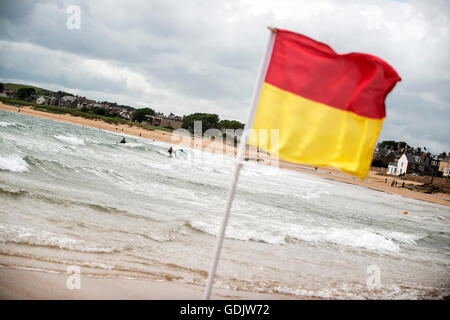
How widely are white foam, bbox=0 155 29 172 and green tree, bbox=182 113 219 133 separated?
112417mm

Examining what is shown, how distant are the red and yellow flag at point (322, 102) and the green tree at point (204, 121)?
406 feet

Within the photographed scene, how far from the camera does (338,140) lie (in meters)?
3.99

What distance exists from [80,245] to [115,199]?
16.7ft

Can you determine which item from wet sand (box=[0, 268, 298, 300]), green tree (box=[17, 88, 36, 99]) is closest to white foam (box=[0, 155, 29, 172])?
wet sand (box=[0, 268, 298, 300])

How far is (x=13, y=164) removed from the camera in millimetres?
13992

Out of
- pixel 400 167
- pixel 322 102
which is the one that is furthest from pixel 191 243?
pixel 400 167

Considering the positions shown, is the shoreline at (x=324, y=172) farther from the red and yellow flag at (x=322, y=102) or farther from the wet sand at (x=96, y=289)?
the red and yellow flag at (x=322, y=102)

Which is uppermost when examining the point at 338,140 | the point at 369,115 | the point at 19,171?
the point at 369,115

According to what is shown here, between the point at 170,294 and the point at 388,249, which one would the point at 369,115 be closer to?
the point at 170,294

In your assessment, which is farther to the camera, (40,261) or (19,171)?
(19,171)

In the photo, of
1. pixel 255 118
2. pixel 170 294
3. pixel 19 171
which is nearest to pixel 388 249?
pixel 170 294

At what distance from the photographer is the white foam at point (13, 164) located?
13.3m

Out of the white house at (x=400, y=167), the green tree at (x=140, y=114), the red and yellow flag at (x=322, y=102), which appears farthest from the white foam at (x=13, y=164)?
the green tree at (x=140, y=114)
